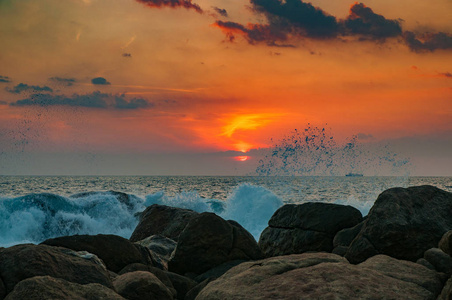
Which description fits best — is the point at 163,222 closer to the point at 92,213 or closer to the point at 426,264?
the point at 426,264

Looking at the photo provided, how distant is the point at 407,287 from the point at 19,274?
14.8ft

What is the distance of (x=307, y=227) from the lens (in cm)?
922

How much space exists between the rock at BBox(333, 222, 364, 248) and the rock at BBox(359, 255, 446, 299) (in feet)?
10.2

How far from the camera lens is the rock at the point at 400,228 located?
7059 millimetres

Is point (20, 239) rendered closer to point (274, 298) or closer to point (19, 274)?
point (19, 274)

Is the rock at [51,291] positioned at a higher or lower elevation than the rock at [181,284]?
higher

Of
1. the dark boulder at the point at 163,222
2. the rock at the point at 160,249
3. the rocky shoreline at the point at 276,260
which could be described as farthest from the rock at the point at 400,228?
the dark boulder at the point at 163,222

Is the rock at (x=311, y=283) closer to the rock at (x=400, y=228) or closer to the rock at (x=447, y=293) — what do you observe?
the rock at (x=447, y=293)

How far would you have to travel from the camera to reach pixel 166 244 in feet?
34.1

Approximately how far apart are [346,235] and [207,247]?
2.96m

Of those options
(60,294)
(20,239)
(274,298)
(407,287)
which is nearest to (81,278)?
(60,294)

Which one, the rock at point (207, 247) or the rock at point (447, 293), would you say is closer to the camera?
the rock at point (447, 293)

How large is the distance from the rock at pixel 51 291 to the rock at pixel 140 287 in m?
0.97

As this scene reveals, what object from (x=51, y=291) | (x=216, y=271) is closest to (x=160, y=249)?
(x=216, y=271)
